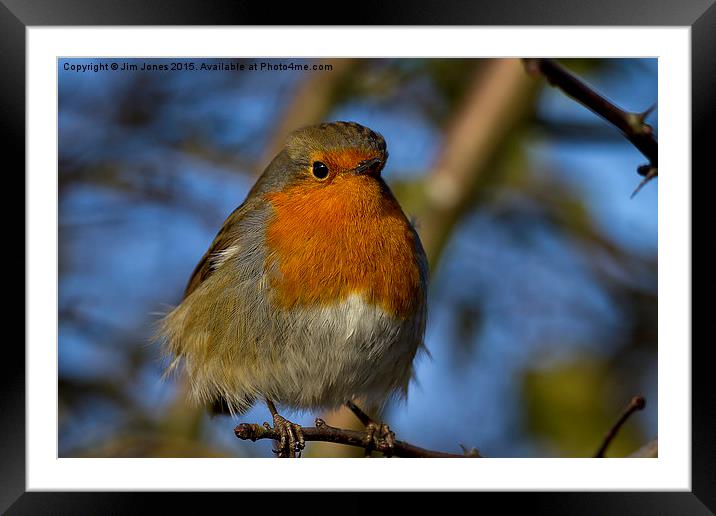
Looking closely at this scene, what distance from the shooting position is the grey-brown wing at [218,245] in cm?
368

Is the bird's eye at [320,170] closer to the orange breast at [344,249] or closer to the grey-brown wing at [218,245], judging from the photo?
the orange breast at [344,249]

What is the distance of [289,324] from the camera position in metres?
3.25

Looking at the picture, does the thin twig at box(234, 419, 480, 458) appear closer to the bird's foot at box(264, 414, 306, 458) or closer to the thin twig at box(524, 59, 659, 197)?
the bird's foot at box(264, 414, 306, 458)

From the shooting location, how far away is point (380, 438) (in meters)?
3.46

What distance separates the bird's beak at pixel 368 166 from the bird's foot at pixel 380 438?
41.3 inches

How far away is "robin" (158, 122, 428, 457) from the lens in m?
3.23

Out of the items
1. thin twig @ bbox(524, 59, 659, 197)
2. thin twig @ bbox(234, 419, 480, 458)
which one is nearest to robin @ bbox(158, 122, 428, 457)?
thin twig @ bbox(234, 419, 480, 458)

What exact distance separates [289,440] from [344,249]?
83cm

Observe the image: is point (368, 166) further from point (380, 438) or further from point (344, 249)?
point (380, 438)
